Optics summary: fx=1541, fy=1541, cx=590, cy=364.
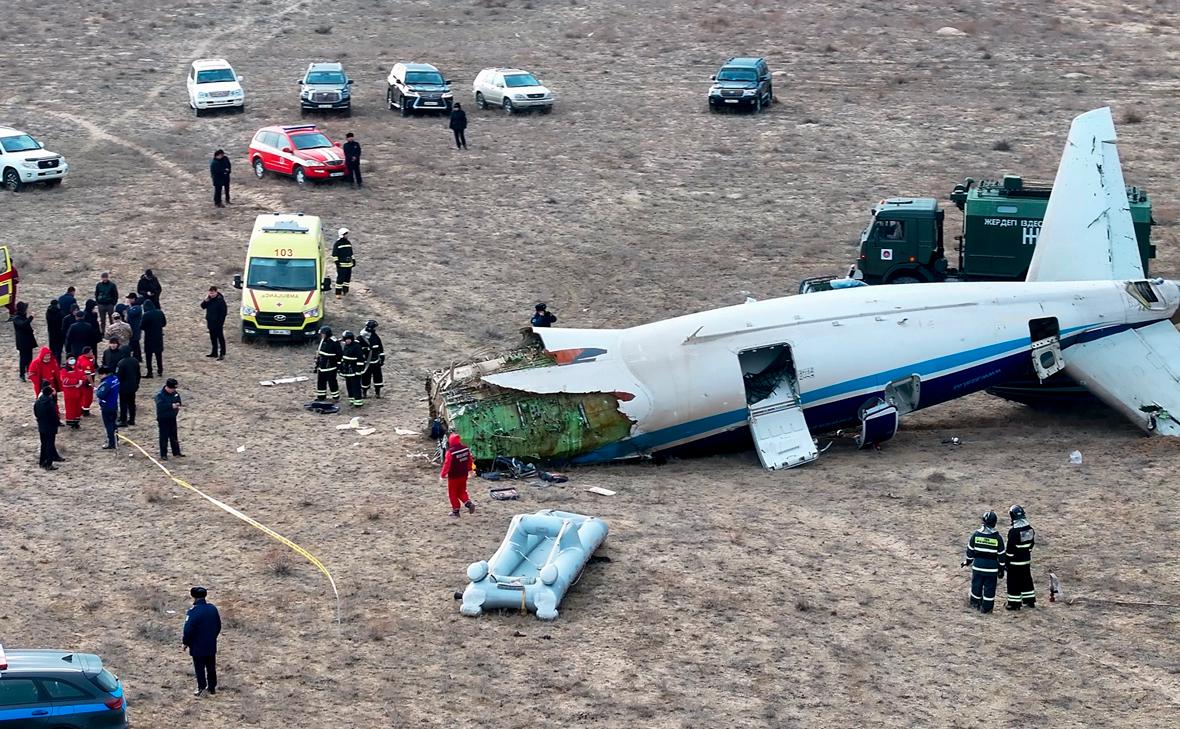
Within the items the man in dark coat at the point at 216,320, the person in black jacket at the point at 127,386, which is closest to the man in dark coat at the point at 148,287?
the man in dark coat at the point at 216,320

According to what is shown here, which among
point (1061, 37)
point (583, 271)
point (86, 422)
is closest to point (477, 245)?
point (583, 271)

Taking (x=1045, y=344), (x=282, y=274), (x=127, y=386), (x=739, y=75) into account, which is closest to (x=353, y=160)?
(x=282, y=274)

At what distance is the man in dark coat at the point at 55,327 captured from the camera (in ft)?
105

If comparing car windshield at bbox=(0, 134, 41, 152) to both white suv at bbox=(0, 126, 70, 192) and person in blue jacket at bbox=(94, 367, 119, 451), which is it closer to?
white suv at bbox=(0, 126, 70, 192)

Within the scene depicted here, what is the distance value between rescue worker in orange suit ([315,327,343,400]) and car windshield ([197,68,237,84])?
2723cm

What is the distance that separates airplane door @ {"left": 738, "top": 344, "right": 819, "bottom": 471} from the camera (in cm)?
2736

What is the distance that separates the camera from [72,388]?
28922 mm

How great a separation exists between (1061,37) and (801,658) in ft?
163

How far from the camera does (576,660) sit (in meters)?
19.8

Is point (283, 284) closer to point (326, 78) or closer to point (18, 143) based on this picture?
point (18, 143)

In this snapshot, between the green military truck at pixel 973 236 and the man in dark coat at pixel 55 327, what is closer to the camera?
the man in dark coat at pixel 55 327

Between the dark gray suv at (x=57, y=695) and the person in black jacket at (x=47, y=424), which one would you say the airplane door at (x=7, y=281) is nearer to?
the person in black jacket at (x=47, y=424)

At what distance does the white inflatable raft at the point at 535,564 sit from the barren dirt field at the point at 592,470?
0.37 metres

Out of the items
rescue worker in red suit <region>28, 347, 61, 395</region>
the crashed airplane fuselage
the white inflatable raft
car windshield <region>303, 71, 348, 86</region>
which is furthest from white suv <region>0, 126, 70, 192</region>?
the white inflatable raft
